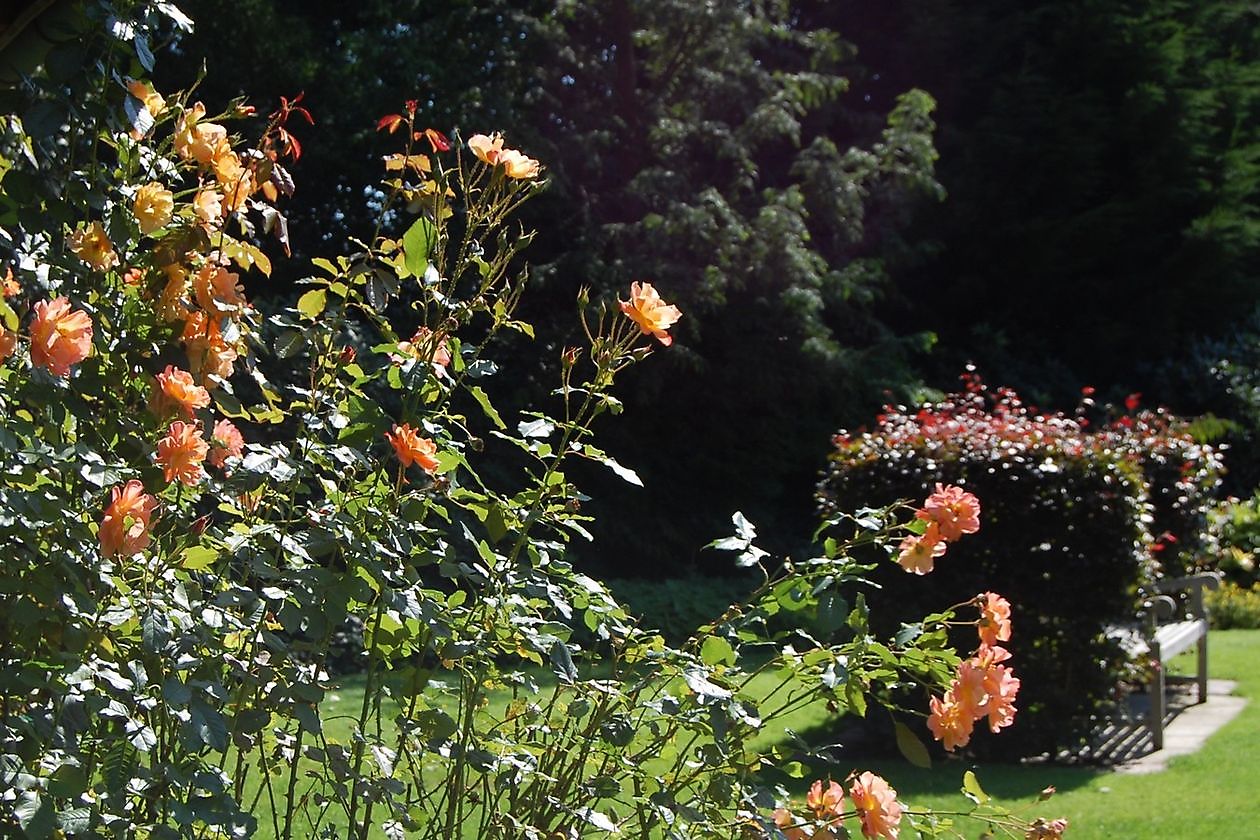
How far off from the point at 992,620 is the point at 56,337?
139 centimetres

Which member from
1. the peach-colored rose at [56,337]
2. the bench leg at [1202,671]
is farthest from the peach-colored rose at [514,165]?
the bench leg at [1202,671]

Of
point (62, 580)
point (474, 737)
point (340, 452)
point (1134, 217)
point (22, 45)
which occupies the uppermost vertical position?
point (1134, 217)

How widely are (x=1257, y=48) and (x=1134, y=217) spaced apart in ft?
12.8

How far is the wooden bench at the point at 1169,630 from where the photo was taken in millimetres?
6492

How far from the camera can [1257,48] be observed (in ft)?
61.3

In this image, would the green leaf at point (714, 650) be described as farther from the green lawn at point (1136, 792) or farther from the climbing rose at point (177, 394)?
the green lawn at point (1136, 792)

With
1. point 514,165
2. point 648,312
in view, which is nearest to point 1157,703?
point 648,312

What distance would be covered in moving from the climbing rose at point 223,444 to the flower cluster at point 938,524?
3.43 feet

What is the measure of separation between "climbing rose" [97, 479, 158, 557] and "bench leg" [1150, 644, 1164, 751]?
5.65m

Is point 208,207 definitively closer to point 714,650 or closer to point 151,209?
point 151,209

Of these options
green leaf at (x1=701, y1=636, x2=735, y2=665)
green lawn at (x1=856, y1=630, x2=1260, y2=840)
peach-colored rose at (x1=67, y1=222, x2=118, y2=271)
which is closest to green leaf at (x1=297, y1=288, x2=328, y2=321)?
peach-colored rose at (x1=67, y1=222, x2=118, y2=271)

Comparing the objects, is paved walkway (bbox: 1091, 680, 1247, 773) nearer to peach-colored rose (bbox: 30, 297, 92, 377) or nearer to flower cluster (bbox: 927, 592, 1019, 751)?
flower cluster (bbox: 927, 592, 1019, 751)

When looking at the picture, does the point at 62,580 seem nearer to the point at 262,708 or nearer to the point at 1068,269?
the point at 262,708

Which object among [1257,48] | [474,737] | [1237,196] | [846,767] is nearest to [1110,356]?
[1237,196]
